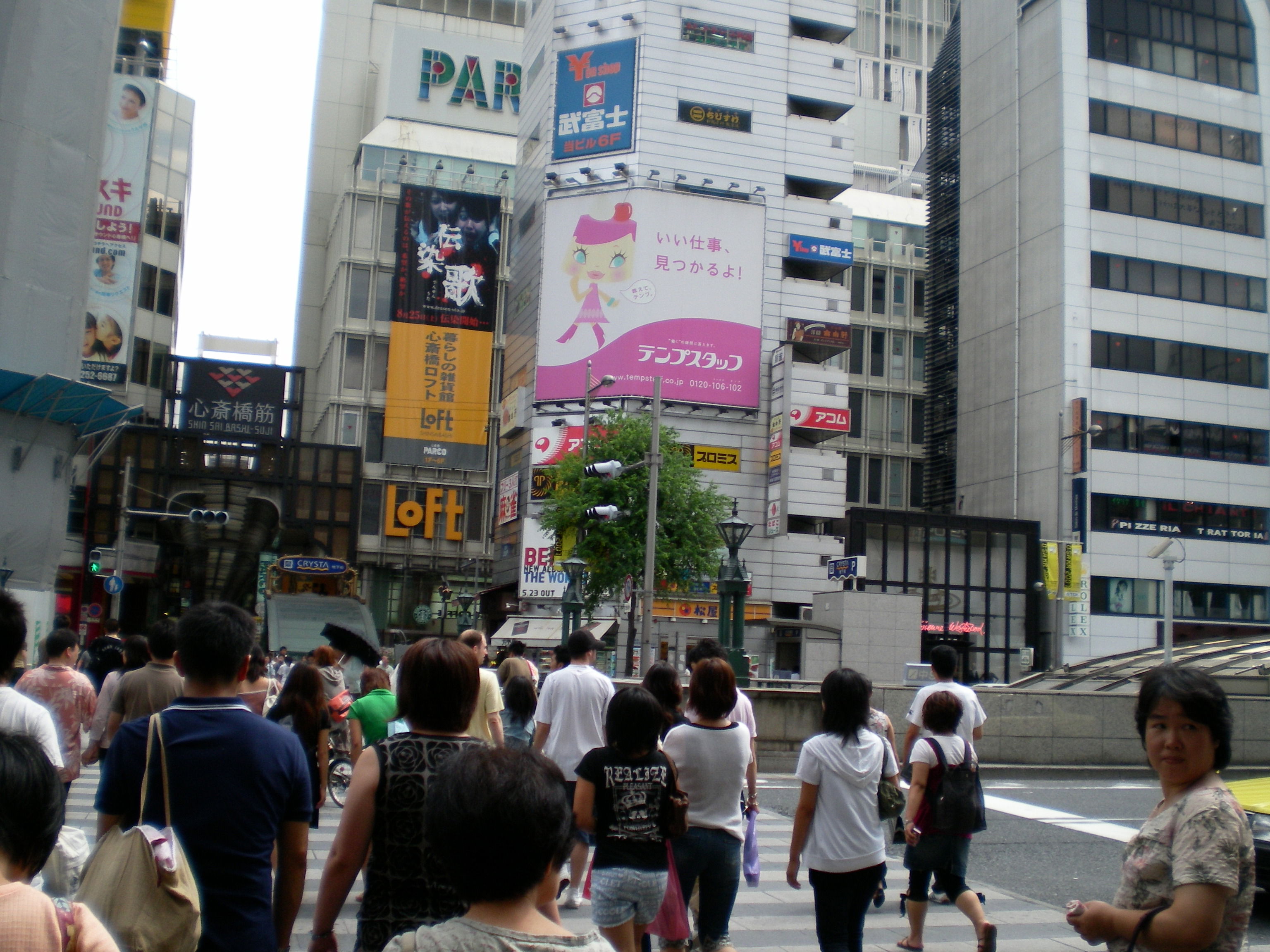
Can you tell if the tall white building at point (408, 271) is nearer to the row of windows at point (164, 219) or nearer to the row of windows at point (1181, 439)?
the row of windows at point (164, 219)

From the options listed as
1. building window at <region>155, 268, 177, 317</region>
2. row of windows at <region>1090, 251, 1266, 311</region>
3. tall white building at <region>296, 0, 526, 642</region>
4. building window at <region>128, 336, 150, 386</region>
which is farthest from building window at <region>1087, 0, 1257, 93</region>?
building window at <region>128, 336, 150, 386</region>

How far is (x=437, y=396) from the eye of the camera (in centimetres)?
5794

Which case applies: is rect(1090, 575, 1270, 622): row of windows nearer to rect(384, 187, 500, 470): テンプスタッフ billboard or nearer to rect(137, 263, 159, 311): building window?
rect(384, 187, 500, 470): テンプスタッフ billboard

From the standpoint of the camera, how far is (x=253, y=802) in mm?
3758

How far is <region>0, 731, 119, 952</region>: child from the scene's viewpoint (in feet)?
7.31

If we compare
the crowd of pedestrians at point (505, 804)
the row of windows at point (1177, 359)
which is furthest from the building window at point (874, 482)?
the crowd of pedestrians at point (505, 804)

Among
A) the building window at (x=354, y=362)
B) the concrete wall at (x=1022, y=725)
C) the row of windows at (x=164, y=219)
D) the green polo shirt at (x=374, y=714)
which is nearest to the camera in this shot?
the green polo shirt at (x=374, y=714)

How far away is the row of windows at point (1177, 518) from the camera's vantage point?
50.7 m

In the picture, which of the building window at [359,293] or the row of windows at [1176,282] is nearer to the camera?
the row of windows at [1176,282]

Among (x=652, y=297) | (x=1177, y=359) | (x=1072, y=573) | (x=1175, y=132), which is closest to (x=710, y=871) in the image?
(x=652, y=297)

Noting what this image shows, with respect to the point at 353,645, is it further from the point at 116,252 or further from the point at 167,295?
the point at 167,295

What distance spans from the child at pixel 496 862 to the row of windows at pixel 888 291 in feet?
221

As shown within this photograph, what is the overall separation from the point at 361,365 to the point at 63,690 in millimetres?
58532

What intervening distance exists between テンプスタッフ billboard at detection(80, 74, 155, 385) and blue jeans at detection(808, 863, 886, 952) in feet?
166
